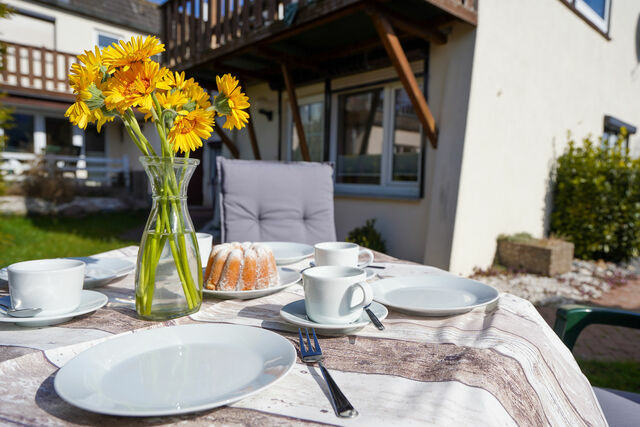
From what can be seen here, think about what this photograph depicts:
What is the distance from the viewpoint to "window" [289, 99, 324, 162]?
577 cm

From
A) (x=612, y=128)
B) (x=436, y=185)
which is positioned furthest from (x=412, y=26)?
(x=612, y=128)

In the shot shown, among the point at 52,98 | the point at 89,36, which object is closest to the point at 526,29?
the point at 52,98

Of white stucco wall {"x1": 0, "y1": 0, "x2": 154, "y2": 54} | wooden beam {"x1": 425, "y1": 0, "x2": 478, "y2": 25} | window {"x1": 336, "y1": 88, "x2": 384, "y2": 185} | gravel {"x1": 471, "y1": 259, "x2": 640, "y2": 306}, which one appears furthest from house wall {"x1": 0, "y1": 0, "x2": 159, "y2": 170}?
gravel {"x1": 471, "y1": 259, "x2": 640, "y2": 306}

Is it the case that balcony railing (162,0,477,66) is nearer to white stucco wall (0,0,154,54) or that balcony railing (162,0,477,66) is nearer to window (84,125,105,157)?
white stucco wall (0,0,154,54)

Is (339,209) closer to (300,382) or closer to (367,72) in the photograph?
(367,72)

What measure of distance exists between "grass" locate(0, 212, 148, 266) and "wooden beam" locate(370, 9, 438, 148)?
13.0 feet

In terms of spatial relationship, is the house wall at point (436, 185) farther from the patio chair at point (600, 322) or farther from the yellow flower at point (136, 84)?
the yellow flower at point (136, 84)

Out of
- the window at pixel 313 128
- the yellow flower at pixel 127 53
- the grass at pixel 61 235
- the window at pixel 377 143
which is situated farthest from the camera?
the window at pixel 313 128

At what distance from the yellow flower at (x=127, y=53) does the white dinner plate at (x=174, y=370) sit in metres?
0.49

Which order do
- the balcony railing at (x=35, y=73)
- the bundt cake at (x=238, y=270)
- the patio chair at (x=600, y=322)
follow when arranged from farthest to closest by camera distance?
the balcony railing at (x=35, y=73) < the patio chair at (x=600, y=322) < the bundt cake at (x=238, y=270)

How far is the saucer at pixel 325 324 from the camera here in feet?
2.50

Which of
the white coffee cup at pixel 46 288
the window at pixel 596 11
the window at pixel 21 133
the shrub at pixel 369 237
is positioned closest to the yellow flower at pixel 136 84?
the white coffee cup at pixel 46 288

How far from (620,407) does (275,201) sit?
192 cm

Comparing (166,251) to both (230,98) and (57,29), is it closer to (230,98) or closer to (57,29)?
(230,98)
